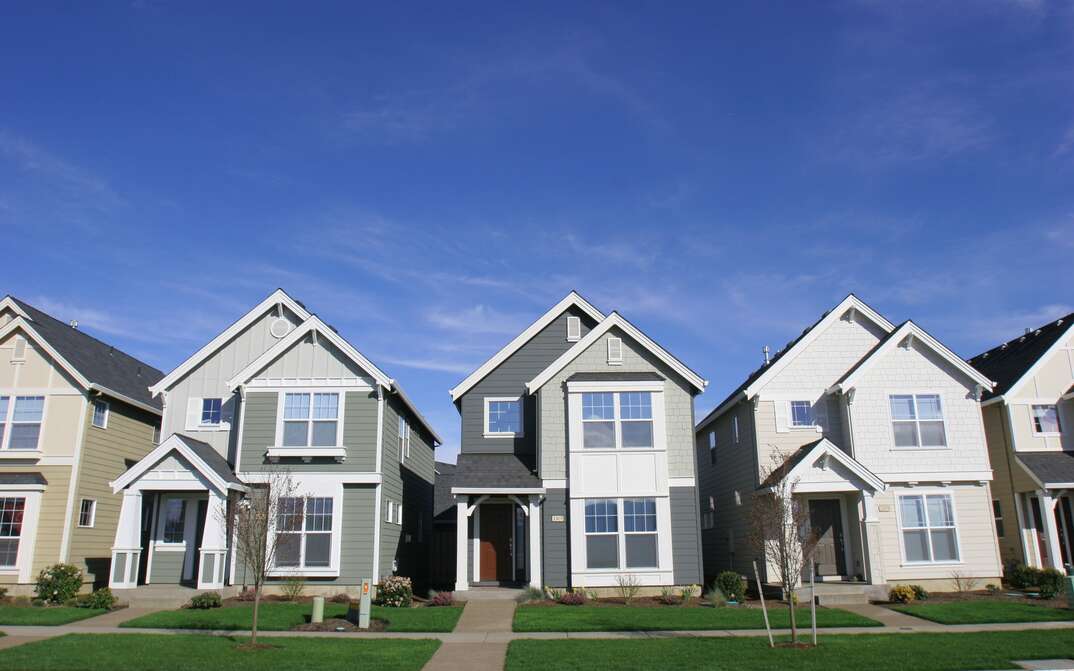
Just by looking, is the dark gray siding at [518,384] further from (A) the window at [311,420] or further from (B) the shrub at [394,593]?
(B) the shrub at [394,593]

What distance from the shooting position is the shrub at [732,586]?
21.3 m

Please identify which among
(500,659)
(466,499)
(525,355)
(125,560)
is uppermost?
(525,355)

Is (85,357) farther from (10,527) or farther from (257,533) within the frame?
(257,533)

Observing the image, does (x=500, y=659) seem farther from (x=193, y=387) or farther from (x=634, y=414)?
(x=193, y=387)

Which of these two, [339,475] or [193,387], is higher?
[193,387]

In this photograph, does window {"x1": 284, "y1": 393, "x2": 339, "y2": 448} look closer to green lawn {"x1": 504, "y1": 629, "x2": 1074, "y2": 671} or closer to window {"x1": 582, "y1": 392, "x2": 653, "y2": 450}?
window {"x1": 582, "y1": 392, "x2": 653, "y2": 450}

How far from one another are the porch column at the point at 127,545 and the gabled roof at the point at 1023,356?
25.9 m

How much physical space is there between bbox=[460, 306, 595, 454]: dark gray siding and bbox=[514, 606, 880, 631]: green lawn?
6.23m

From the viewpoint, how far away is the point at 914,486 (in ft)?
77.3

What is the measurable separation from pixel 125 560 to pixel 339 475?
597 centimetres

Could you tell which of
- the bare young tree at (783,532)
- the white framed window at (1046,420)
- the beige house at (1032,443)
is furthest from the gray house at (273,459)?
the white framed window at (1046,420)

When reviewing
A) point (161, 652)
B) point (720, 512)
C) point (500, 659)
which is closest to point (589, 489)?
point (720, 512)

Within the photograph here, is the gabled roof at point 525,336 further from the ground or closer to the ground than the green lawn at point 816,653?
further from the ground

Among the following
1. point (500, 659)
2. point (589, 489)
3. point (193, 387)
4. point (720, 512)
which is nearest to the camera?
point (500, 659)
